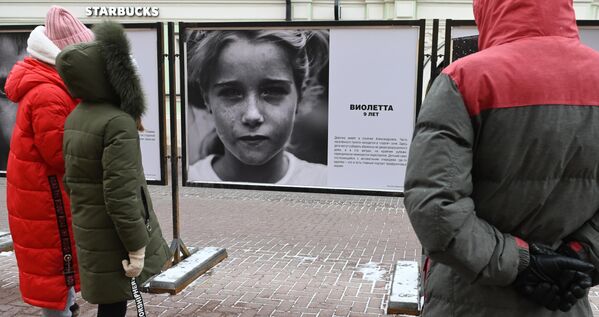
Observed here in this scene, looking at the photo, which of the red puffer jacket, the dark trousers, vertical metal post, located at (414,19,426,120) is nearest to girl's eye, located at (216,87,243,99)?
vertical metal post, located at (414,19,426,120)

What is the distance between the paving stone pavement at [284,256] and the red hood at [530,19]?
2893 mm

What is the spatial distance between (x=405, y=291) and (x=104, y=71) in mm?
2632

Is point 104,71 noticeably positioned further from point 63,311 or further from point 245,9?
point 245,9

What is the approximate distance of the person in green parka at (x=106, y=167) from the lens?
8.12 feet

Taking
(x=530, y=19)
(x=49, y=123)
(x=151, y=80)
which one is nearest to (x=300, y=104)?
(x=151, y=80)

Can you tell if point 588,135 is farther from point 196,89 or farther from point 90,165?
point 196,89

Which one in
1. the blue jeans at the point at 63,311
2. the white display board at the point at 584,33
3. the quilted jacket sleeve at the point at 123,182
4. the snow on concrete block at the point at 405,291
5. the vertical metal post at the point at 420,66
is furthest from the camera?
the vertical metal post at the point at 420,66

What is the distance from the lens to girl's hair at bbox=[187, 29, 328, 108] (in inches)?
166

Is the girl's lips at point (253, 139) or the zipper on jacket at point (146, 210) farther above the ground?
the girl's lips at point (253, 139)

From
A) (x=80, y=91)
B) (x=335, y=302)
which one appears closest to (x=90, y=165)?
(x=80, y=91)

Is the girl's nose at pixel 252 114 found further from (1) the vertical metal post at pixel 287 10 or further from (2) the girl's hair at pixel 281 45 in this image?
(1) the vertical metal post at pixel 287 10

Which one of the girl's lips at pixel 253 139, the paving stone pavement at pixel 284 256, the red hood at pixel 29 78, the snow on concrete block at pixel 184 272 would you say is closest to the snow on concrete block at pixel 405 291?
the paving stone pavement at pixel 284 256

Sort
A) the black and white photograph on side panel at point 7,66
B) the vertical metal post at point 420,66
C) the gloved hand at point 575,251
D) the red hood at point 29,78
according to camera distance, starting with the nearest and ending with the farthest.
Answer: the gloved hand at point 575,251 < the red hood at point 29,78 < the vertical metal post at point 420,66 < the black and white photograph on side panel at point 7,66

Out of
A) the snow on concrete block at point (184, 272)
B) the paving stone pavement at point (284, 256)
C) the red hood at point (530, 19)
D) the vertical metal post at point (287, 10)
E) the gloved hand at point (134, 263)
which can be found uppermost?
the vertical metal post at point (287, 10)
